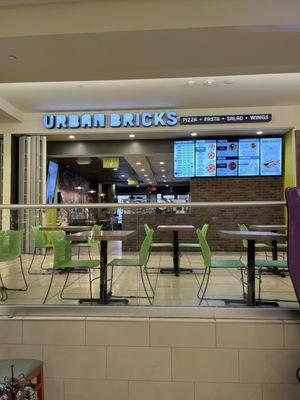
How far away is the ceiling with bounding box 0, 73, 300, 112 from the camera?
256 inches

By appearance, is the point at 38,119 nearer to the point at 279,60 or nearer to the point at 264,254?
A: the point at 279,60

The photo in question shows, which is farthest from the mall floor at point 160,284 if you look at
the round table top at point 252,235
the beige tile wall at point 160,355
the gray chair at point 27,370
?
the gray chair at point 27,370

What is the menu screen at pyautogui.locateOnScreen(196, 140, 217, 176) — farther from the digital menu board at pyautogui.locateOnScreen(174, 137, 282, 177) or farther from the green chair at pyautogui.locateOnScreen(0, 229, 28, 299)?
the green chair at pyautogui.locateOnScreen(0, 229, 28, 299)

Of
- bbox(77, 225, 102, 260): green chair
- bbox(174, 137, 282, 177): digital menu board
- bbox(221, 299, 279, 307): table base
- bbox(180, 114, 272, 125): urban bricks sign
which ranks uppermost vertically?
bbox(180, 114, 272, 125): urban bricks sign

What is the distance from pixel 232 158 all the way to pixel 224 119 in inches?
41.3

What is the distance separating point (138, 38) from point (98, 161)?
890cm

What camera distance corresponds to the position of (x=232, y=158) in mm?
8570

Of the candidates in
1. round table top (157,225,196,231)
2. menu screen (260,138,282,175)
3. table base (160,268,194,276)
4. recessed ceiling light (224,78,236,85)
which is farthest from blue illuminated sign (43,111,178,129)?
table base (160,268,194,276)

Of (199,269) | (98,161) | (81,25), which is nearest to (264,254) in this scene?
(199,269)

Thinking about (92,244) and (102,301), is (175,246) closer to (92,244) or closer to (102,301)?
(92,244)

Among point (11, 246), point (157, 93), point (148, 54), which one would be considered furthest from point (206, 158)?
point (11, 246)

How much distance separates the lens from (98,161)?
40.3ft

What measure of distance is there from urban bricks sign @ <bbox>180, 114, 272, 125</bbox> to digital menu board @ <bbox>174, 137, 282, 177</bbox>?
0.69m

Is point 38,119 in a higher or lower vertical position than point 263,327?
higher
